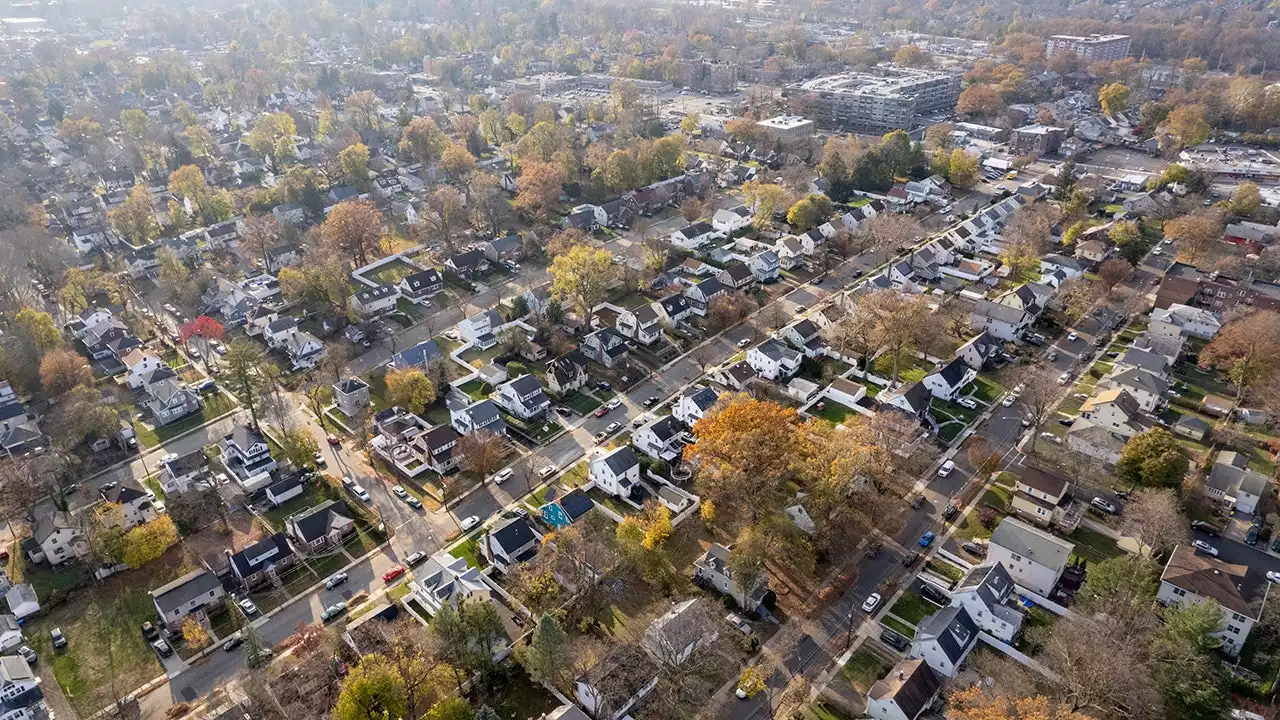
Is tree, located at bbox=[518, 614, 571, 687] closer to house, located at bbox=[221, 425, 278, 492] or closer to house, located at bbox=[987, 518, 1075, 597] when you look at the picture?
house, located at bbox=[987, 518, 1075, 597]

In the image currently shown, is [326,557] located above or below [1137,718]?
below

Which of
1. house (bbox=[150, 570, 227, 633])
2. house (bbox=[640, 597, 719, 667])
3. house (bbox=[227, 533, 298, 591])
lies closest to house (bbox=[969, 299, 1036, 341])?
house (bbox=[640, 597, 719, 667])

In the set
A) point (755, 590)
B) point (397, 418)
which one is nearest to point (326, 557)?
point (397, 418)

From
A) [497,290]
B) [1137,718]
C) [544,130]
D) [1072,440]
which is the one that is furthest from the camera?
[544,130]

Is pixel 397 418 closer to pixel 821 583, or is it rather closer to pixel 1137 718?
pixel 821 583

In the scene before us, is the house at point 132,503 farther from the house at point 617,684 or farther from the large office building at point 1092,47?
the large office building at point 1092,47

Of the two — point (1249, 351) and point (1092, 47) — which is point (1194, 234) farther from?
point (1092, 47)
